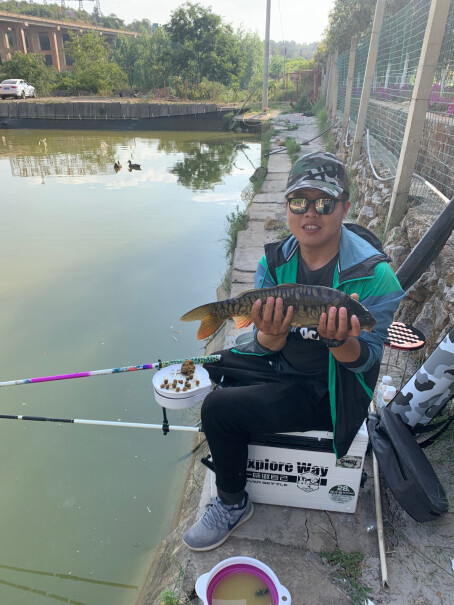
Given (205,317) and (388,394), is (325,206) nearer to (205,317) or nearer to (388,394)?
(205,317)

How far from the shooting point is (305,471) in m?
2.02

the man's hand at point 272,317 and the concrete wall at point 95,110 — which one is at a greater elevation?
the man's hand at point 272,317

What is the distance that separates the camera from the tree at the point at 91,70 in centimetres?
3400

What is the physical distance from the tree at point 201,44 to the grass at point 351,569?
36.8m

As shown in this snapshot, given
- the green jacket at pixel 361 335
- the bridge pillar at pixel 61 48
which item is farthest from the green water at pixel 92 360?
the bridge pillar at pixel 61 48

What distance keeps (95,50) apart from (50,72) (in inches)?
177

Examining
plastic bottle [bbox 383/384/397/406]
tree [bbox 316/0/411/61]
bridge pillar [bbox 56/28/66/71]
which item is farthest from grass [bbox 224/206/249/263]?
bridge pillar [bbox 56/28/66/71]

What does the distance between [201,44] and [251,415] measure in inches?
1460

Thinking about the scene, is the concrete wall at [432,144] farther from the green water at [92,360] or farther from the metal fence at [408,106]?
the green water at [92,360]

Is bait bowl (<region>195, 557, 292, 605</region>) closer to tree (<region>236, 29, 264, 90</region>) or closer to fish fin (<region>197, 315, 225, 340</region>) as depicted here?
fish fin (<region>197, 315, 225, 340</region>)

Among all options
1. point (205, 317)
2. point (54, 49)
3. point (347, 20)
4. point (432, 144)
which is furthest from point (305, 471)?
point (54, 49)

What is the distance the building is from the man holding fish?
51.6 m

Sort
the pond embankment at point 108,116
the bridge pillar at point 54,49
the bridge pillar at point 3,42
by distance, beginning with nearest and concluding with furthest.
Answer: the pond embankment at point 108,116 < the bridge pillar at point 3,42 < the bridge pillar at point 54,49

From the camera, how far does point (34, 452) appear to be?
3410 mm
